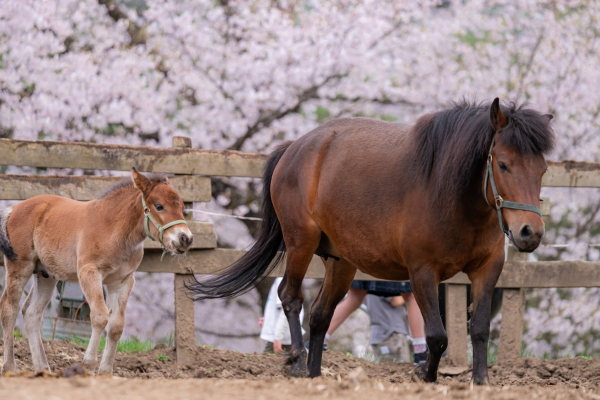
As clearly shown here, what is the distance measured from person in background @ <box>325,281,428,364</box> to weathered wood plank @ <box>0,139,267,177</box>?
1504 millimetres

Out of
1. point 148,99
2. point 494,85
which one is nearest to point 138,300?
point 148,99

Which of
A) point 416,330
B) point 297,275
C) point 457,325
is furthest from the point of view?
point 416,330

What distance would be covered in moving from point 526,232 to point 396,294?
9.20 ft

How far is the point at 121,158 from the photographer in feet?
16.0

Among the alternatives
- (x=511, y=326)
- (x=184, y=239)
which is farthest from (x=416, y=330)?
(x=184, y=239)

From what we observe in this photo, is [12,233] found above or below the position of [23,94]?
below

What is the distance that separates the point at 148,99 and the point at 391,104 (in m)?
4.26

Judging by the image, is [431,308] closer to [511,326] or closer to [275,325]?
[511,326]

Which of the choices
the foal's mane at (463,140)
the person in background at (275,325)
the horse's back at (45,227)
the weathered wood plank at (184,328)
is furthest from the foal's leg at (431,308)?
the person in background at (275,325)

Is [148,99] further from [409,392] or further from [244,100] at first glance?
[409,392]

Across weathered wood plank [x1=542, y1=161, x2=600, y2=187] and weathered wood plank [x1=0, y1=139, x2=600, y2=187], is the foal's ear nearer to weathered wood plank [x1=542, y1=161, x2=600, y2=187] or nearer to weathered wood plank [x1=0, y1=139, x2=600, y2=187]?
weathered wood plank [x1=0, y1=139, x2=600, y2=187]

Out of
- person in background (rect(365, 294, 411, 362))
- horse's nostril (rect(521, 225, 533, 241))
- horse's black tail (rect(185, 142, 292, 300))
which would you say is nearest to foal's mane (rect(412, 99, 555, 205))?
horse's nostril (rect(521, 225, 533, 241))

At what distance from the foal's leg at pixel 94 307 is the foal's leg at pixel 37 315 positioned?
1.19ft

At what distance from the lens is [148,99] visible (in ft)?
29.4
